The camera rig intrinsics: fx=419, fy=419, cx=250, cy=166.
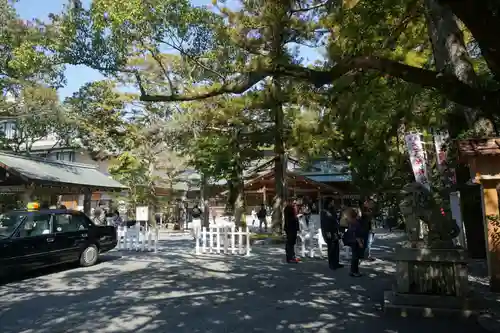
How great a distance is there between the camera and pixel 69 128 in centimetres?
2152

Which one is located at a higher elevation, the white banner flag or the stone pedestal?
the white banner flag

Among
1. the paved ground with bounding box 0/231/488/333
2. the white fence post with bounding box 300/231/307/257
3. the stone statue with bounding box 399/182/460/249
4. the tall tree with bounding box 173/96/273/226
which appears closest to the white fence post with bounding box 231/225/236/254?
the paved ground with bounding box 0/231/488/333

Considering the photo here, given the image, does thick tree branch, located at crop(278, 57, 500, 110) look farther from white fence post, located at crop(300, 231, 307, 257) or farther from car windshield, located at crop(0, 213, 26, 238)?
white fence post, located at crop(300, 231, 307, 257)

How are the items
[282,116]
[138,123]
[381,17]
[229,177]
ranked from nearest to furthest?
[381,17]
[282,116]
[229,177]
[138,123]

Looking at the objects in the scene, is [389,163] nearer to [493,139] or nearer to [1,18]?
[493,139]

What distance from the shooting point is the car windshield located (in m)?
9.02

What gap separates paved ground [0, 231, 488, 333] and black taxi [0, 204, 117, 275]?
1.36 feet

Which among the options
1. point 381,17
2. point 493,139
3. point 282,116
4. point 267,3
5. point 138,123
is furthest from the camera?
point 138,123

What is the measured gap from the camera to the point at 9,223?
9.31m

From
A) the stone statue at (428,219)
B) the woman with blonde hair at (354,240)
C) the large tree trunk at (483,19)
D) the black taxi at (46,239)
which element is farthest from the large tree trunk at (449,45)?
the black taxi at (46,239)

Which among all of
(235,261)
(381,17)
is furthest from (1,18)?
(381,17)

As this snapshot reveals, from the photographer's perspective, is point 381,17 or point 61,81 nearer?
point 381,17

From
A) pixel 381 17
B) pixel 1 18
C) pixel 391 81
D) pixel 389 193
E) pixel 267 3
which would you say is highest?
pixel 1 18

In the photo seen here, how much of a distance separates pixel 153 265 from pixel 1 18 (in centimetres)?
1098
